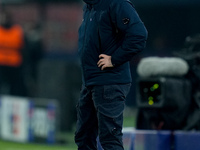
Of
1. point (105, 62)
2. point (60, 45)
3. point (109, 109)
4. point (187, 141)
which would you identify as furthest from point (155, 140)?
point (60, 45)

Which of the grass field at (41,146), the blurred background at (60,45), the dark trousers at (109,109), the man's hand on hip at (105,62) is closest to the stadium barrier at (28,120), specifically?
the blurred background at (60,45)

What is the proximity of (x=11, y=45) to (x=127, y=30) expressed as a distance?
8661 mm

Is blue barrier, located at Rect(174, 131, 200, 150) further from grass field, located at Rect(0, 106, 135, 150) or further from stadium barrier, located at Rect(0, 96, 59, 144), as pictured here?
stadium barrier, located at Rect(0, 96, 59, 144)

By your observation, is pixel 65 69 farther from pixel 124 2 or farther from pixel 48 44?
pixel 124 2

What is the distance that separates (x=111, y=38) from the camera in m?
5.67

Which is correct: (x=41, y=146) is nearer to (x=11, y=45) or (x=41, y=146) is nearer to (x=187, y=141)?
(x=11, y=45)

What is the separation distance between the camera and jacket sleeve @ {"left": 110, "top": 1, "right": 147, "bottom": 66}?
5.59m

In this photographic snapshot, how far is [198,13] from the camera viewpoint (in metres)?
14.8

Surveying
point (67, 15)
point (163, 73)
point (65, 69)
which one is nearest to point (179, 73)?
point (163, 73)

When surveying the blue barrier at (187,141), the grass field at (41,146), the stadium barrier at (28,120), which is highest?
the blue barrier at (187,141)

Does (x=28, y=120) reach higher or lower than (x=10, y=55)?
lower

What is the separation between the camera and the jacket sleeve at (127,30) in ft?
18.3

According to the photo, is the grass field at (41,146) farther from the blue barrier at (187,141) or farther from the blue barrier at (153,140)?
the blue barrier at (187,141)

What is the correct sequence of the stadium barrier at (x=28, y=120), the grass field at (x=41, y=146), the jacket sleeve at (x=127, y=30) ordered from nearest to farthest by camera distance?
the jacket sleeve at (x=127, y=30) → the grass field at (x=41, y=146) → the stadium barrier at (x=28, y=120)
